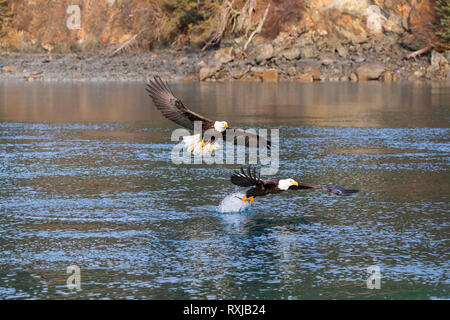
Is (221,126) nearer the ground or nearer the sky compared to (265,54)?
nearer the ground

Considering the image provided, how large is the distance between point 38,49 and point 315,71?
2398 cm

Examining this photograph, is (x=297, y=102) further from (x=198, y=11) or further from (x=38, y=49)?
(x=38, y=49)

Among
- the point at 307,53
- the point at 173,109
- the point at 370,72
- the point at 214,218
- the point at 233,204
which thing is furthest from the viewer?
the point at 307,53

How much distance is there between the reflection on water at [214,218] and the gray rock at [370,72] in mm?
25394

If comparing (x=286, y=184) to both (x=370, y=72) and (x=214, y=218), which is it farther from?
(x=370, y=72)

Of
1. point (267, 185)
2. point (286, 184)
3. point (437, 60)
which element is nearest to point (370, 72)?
point (437, 60)

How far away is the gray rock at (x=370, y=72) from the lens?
158 ft

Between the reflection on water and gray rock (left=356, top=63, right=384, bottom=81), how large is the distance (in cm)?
2539

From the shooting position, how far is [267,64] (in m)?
51.6

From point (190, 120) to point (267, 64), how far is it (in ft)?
129

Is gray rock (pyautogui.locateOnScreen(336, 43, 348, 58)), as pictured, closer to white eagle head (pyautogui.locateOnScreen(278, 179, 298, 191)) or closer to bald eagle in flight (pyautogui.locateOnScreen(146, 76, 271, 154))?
bald eagle in flight (pyautogui.locateOnScreen(146, 76, 271, 154))

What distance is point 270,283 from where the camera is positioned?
8.25 m

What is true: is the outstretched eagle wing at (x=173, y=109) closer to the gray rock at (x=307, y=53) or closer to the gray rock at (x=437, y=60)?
the gray rock at (x=437, y=60)

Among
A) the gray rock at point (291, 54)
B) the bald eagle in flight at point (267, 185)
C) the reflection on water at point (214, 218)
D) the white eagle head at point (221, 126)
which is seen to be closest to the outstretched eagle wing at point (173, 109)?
the white eagle head at point (221, 126)
